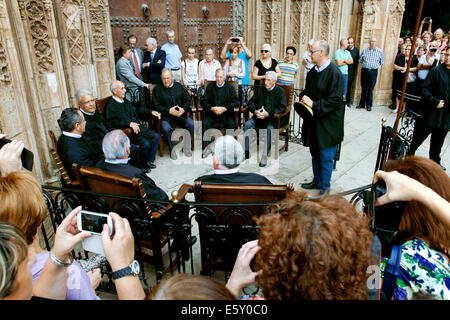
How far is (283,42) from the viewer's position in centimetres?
921

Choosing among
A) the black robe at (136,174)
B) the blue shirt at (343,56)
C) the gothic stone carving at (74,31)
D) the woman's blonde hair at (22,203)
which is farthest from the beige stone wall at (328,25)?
the woman's blonde hair at (22,203)

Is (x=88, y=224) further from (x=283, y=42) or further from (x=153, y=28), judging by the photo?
(x=283, y=42)

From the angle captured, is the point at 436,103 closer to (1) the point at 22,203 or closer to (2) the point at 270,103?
(2) the point at 270,103

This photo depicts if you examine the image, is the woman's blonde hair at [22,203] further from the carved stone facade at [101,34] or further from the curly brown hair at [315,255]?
the carved stone facade at [101,34]

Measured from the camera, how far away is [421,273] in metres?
1.55

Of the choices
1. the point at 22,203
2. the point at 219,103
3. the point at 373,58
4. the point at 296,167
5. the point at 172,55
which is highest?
the point at 172,55

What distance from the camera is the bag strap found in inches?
61.5

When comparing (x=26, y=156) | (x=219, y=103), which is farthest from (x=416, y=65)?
(x=26, y=156)

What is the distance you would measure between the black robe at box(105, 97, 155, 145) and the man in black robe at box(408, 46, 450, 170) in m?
4.11

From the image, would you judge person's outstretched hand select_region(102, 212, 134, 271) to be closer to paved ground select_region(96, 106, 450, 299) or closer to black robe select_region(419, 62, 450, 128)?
paved ground select_region(96, 106, 450, 299)

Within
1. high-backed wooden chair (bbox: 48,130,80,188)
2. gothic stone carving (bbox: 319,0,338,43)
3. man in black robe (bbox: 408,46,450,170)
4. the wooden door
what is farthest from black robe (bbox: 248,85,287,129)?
gothic stone carving (bbox: 319,0,338,43)

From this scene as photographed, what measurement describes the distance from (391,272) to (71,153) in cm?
328

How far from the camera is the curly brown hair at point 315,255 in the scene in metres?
1.10

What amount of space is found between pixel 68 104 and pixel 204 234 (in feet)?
9.43
